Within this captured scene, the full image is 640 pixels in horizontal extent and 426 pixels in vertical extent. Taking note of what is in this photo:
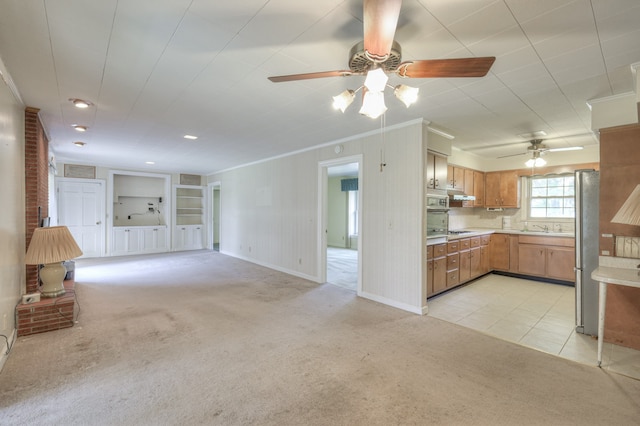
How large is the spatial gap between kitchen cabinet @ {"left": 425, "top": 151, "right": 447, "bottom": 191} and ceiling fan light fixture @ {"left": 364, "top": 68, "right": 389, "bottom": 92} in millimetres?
2589

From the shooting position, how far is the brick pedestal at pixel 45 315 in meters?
2.92

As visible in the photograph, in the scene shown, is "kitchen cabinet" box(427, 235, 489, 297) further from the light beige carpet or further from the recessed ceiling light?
the recessed ceiling light

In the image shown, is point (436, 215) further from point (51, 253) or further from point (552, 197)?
point (51, 253)

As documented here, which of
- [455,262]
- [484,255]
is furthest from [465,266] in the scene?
[484,255]

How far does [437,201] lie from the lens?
14.3 feet

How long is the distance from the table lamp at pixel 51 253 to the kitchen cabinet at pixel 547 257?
278 inches

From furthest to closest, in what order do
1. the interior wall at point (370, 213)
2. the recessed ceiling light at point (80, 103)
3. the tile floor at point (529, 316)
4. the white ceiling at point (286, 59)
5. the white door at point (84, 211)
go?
the white door at point (84, 211)
the interior wall at point (370, 213)
the recessed ceiling light at point (80, 103)
the tile floor at point (529, 316)
the white ceiling at point (286, 59)

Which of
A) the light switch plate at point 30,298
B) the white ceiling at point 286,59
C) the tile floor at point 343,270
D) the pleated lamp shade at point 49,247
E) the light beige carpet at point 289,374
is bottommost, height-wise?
the light beige carpet at point 289,374

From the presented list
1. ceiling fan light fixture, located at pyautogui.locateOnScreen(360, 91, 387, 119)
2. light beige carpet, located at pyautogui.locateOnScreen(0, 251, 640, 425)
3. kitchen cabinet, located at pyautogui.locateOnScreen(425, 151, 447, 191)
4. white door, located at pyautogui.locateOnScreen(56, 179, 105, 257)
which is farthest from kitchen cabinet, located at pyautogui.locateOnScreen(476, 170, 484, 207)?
white door, located at pyautogui.locateOnScreen(56, 179, 105, 257)

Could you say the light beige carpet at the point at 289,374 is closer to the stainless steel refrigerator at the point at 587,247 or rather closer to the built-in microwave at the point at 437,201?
the stainless steel refrigerator at the point at 587,247

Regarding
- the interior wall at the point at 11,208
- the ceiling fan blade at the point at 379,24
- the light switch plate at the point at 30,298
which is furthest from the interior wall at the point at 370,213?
the interior wall at the point at 11,208

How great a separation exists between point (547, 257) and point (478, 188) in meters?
1.81

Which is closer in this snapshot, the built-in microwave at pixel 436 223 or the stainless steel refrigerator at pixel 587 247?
the stainless steel refrigerator at pixel 587 247

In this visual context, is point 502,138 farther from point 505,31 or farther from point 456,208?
point 505,31
